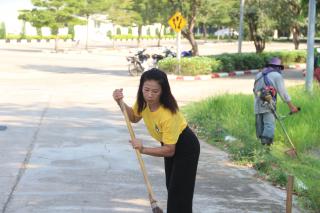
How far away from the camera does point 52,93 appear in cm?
1750

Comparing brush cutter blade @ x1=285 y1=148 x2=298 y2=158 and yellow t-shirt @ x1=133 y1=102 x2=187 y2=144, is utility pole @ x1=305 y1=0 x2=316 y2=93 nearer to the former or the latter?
brush cutter blade @ x1=285 y1=148 x2=298 y2=158

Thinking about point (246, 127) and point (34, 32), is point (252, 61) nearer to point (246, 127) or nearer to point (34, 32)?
point (246, 127)

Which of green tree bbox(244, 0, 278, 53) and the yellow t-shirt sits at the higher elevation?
green tree bbox(244, 0, 278, 53)

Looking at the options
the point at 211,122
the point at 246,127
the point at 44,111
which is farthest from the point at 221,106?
the point at 44,111

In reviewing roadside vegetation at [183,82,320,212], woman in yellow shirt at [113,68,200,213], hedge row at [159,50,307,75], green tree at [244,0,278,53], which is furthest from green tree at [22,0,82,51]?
woman in yellow shirt at [113,68,200,213]

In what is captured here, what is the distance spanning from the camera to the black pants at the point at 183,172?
4.39 meters

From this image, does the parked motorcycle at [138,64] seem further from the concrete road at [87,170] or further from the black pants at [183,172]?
the black pants at [183,172]

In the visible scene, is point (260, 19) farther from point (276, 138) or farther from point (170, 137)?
point (170, 137)

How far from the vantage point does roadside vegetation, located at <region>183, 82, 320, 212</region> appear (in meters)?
7.13

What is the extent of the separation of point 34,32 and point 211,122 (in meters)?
64.5

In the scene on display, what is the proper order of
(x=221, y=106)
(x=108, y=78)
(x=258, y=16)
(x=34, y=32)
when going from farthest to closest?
(x=34, y=32), (x=258, y=16), (x=108, y=78), (x=221, y=106)

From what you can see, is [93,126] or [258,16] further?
[258,16]

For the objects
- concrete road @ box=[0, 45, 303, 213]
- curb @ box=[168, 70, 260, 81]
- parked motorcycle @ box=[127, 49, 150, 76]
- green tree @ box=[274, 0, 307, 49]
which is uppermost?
green tree @ box=[274, 0, 307, 49]

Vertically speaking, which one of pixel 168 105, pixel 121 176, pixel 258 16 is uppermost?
pixel 258 16
